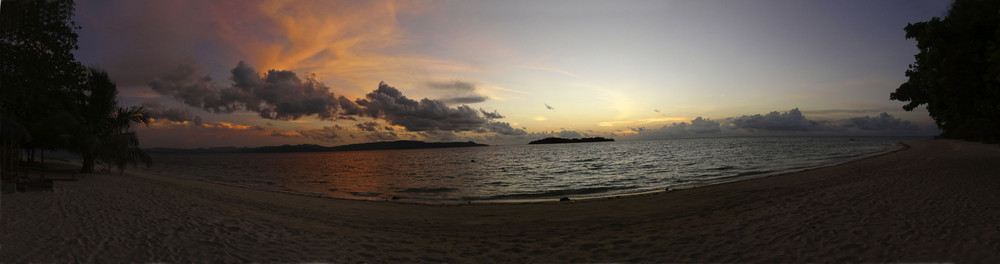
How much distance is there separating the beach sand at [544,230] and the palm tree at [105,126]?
38.7 ft

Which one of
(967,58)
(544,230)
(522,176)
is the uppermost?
(967,58)

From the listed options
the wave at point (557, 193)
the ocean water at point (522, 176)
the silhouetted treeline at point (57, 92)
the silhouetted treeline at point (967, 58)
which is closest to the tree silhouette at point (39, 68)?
the silhouetted treeline at point (57, 92)

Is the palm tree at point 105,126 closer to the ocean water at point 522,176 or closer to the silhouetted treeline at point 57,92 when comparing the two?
the silhouetted treeline at point 57,92

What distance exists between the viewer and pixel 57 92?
23500 mm

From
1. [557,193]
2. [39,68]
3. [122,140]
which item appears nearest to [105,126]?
[122,140]

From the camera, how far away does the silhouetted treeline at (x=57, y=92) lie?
1995 centimetres

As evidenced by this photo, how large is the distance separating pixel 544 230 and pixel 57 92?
31.6 m

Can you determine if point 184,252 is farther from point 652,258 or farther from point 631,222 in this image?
point 631,222

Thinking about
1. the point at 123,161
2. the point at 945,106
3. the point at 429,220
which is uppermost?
the point at 945,106

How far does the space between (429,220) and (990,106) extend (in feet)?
71.5

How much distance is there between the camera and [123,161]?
26.0 meters

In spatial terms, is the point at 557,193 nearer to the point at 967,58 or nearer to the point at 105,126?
the point at 967,58

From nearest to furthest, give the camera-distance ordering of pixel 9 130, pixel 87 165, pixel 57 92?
pixel 9 130 → pixel 57 92 → pixel 87 165

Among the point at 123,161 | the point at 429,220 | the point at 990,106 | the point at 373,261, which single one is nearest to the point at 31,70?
the point at 123,161
